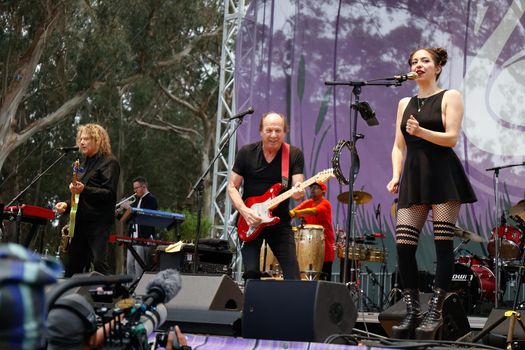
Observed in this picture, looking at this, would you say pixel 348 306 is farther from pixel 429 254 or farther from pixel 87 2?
pixel 87 2

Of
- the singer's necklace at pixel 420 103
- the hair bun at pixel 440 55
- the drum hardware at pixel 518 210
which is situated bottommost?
the drum hardware at pixel 518 210

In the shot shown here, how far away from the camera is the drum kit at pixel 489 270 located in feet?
32.3

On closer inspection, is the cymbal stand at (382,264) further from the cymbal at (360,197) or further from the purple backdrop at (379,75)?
the cymbal at (360,197)

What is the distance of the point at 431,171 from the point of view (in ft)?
16.4

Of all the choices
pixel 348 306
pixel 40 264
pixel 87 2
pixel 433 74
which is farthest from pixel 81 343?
pixel 87 2

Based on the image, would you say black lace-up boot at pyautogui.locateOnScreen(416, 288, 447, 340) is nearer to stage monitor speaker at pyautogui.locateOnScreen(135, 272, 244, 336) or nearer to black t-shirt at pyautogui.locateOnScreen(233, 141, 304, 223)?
stage monitor speaker at pyautogui.locateOnScreen(135, 272, 244, 336)

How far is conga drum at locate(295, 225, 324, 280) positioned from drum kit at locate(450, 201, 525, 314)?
1744 mm

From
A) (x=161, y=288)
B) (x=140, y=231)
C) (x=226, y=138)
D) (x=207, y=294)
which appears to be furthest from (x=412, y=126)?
(x=226, y=138)

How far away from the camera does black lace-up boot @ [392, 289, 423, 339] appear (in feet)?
15.8

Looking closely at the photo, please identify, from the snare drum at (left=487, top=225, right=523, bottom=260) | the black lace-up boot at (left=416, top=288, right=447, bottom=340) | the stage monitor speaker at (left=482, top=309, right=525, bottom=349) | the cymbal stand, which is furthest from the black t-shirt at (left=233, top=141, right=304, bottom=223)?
the cymbal stand

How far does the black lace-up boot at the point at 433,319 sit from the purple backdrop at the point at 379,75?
6.81m

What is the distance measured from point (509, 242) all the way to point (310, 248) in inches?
98.9

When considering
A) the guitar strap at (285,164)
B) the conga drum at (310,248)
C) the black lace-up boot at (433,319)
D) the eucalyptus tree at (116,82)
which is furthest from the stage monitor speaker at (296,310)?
the eucalyptus tree at (116,82)

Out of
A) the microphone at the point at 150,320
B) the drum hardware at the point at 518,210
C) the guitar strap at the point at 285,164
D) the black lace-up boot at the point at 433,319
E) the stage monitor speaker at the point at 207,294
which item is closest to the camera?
the microphone at the point at 150,320
